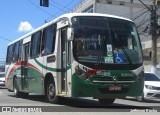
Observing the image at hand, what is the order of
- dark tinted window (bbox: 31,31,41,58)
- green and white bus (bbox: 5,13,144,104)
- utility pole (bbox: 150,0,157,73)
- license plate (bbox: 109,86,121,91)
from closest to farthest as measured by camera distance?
green and white bus (bbox: 5,13,144,104), license plate (bbox: 109,86,121,91), dark tinted window (bbox: 31,31,41,58), utility pole (bbox: 150,0,157,73)

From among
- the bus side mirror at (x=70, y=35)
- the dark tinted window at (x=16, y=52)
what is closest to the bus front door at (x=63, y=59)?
the bus side mirror at (x=70, y=35)

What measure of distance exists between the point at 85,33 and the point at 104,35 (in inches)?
27.8

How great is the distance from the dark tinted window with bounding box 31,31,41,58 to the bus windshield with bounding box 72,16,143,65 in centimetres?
399

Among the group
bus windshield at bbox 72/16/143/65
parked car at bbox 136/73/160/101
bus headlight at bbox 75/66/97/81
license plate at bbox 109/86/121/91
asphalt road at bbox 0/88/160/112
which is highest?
bus windshield at bbox 72/16/143/65

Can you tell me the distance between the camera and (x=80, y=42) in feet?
45.4

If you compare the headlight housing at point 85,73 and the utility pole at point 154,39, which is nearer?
the headlight housing at point 85,73

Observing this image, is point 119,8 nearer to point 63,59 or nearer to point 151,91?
point 151,91

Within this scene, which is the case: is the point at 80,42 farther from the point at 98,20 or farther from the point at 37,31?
the point at 37,31

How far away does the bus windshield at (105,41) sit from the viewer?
542 inches

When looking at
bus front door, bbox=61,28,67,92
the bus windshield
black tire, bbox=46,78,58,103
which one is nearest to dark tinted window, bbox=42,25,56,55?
bus front door, bbox=61,28,67,92

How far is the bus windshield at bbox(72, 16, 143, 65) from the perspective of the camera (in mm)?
13758

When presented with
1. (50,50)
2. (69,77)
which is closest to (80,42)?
(69,77)

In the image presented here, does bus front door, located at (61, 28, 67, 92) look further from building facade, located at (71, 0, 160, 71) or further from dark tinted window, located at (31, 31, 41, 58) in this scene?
building facade, located at (71, 0, 160, 71)

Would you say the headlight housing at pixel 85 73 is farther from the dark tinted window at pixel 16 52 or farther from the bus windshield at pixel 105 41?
the dark tinted window at pixel 16 52
